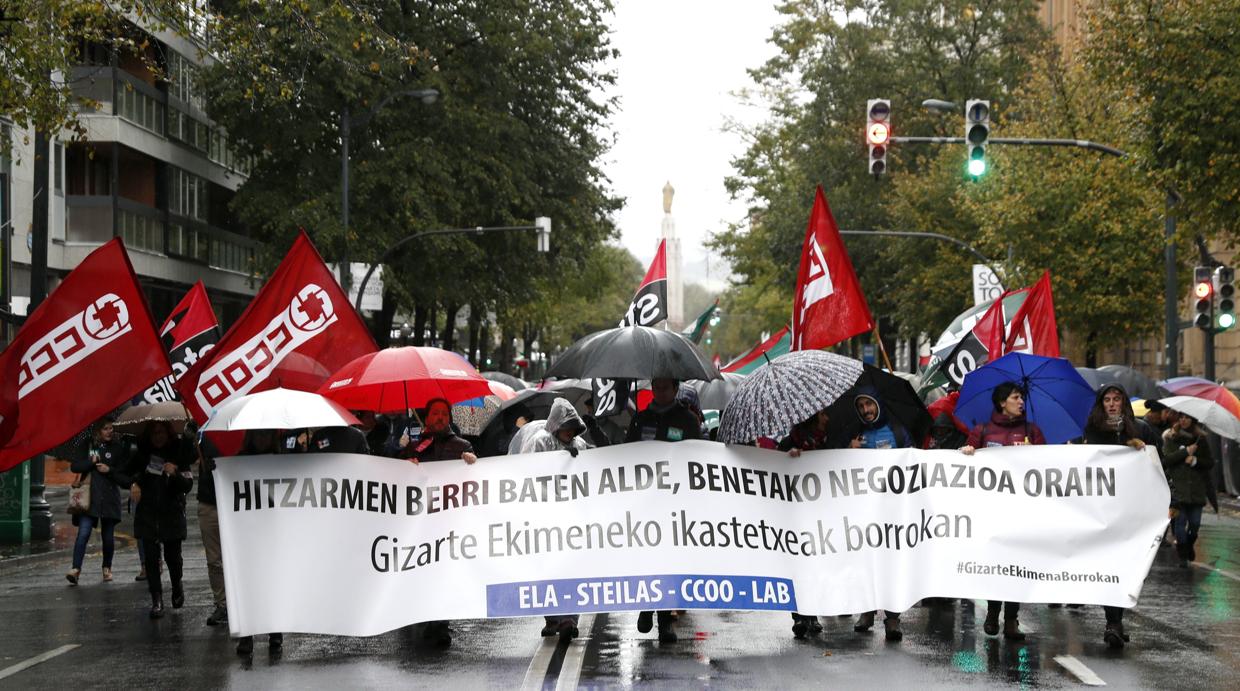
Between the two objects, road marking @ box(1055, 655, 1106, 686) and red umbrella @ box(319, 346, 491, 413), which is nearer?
road marking @ box(1055, 655, 1106, 686)

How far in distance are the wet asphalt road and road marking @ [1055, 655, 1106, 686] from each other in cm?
1

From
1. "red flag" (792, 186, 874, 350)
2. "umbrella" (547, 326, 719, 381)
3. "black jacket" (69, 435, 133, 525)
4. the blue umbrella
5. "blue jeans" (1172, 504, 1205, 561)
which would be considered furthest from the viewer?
"blue jeans" (1172, 504, 1205, 561)

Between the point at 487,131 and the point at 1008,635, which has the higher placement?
the point at 487,131

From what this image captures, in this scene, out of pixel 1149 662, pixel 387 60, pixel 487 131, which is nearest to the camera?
pixel 1149 662

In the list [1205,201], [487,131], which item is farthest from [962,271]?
[1205,201]

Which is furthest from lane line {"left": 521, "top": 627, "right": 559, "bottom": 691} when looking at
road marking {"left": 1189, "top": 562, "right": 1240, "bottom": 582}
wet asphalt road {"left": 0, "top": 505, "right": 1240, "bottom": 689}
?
road marking {"left": 1189, "top": 562, "right": 1240, "bottom": 582}

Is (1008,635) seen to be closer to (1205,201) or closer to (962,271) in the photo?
(1205,201)

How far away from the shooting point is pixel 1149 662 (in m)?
10.3

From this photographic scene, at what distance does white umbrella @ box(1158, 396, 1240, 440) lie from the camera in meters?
16.3

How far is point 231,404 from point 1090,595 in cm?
547

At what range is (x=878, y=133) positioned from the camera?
67.9 feet

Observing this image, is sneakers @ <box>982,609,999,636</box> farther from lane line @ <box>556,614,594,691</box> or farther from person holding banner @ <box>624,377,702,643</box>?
lane line @ <box>556,614,594,691</box>

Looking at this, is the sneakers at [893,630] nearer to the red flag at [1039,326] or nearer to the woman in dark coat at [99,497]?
the red flag at [1039,326]

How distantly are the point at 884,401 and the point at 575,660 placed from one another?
2868 mm
